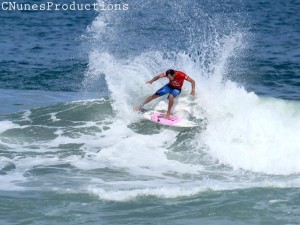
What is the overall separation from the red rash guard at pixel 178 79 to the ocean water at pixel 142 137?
855 millimetres

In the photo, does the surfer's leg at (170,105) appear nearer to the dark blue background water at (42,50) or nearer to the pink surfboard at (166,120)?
the pink surfboard at (166,120)

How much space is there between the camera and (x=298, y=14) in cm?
4331

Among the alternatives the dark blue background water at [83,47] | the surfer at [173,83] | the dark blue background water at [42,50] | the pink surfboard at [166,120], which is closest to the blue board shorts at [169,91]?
the surfer at [173,83]

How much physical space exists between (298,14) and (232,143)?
2992 centimetres

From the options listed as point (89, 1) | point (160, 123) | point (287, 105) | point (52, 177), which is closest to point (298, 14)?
point (89, 1)

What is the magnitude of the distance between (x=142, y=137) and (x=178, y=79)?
184 centimetres

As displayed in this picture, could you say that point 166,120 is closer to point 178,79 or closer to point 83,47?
point 178,79

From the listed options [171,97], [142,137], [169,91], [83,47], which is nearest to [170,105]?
[171,97]

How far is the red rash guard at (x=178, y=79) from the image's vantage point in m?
16.8

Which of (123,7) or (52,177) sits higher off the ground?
(123,7)

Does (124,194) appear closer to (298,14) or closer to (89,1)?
(298,14)

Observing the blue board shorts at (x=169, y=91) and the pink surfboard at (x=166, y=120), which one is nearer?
the pink surfboard at (x=166, y=120)

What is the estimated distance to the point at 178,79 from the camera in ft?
55.2

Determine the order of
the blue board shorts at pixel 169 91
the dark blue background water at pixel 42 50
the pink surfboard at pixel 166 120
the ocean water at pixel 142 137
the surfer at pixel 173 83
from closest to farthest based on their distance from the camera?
the ocean water at pixel 142 137 < the pink surfboard at pixel 166 120 < the surfer at pixel 173 83 < the blue board shorts at pixel 169 91 < the dark blue background water at pixel 42 50
